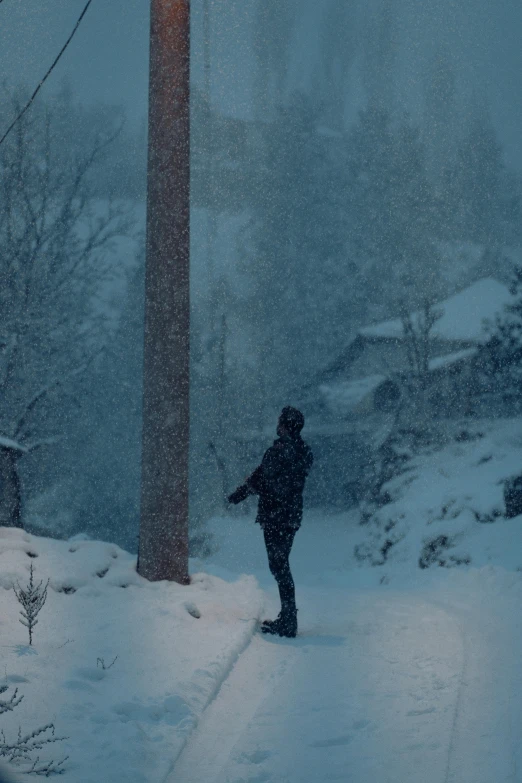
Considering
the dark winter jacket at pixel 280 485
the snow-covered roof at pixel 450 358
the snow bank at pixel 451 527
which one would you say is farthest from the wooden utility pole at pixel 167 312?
the snow-covered roof at pixel 450 358

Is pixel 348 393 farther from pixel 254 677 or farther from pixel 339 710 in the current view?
pixel 339 710

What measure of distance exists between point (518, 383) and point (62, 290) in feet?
57.5

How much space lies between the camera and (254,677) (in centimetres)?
539

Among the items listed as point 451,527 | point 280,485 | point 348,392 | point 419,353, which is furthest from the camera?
point 348,392

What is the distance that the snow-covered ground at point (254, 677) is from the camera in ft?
12.7

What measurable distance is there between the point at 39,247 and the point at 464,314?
25.8 m

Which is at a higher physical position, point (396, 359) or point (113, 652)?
point (396, 359)

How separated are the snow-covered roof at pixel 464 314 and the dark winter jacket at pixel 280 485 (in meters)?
32.4

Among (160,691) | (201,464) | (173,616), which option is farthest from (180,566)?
(201,464)

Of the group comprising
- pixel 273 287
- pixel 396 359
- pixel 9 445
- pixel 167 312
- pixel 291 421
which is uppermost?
pixel 273 287

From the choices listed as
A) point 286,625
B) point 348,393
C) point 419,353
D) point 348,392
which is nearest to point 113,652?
point 286,625

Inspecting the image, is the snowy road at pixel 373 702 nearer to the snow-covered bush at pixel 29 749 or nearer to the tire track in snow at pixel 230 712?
the tire track in snow at pixel 230 712

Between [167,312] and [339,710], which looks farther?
[167,312]

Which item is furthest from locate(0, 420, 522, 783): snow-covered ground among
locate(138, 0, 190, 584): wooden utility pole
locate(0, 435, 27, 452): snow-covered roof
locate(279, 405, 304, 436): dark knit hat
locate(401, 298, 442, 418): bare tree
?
locate(401, 298, 442, 418): bare tree
